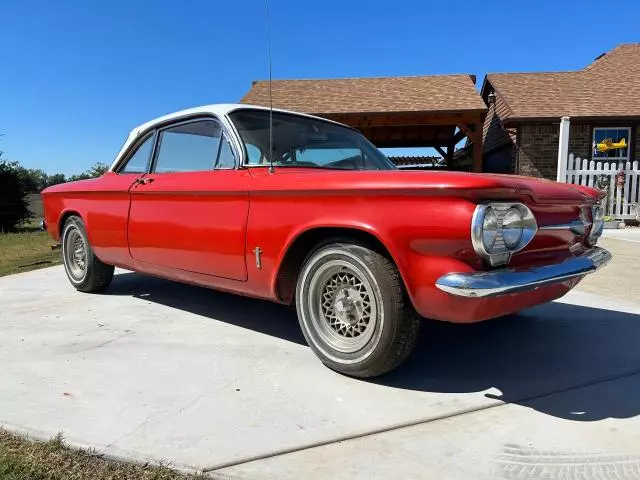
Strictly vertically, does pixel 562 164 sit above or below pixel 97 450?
above

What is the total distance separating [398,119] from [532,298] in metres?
12.3

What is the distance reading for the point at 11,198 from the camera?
682 inches

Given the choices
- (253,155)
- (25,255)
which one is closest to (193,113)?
(253,155)

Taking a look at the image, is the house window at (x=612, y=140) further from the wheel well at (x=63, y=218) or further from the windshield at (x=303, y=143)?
the wheel well at (x=63, y=218)

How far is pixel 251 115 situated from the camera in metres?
3.60

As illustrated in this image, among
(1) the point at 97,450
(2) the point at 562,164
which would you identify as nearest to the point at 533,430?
(1) the point at 97,450

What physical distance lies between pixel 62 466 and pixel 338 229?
5.27 feet

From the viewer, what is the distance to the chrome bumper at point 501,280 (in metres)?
2.15

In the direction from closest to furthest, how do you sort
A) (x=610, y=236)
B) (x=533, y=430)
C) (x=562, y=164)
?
1. (x=533, y=430)
2. (x=610, y=236)
3. (x=562, y=164)

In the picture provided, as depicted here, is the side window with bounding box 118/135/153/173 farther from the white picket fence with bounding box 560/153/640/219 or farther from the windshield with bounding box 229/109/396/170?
the white picket fence with bounding box 560/153/640/219

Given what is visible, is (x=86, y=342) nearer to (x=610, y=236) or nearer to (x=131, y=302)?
(x=131, y=302)

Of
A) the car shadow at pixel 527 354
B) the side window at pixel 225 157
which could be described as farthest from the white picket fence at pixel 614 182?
the side window at pixel 225 157

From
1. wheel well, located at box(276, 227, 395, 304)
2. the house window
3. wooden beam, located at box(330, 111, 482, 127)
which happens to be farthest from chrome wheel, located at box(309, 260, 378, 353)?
the house window

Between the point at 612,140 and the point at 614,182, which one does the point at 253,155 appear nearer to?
the point at 614,182
